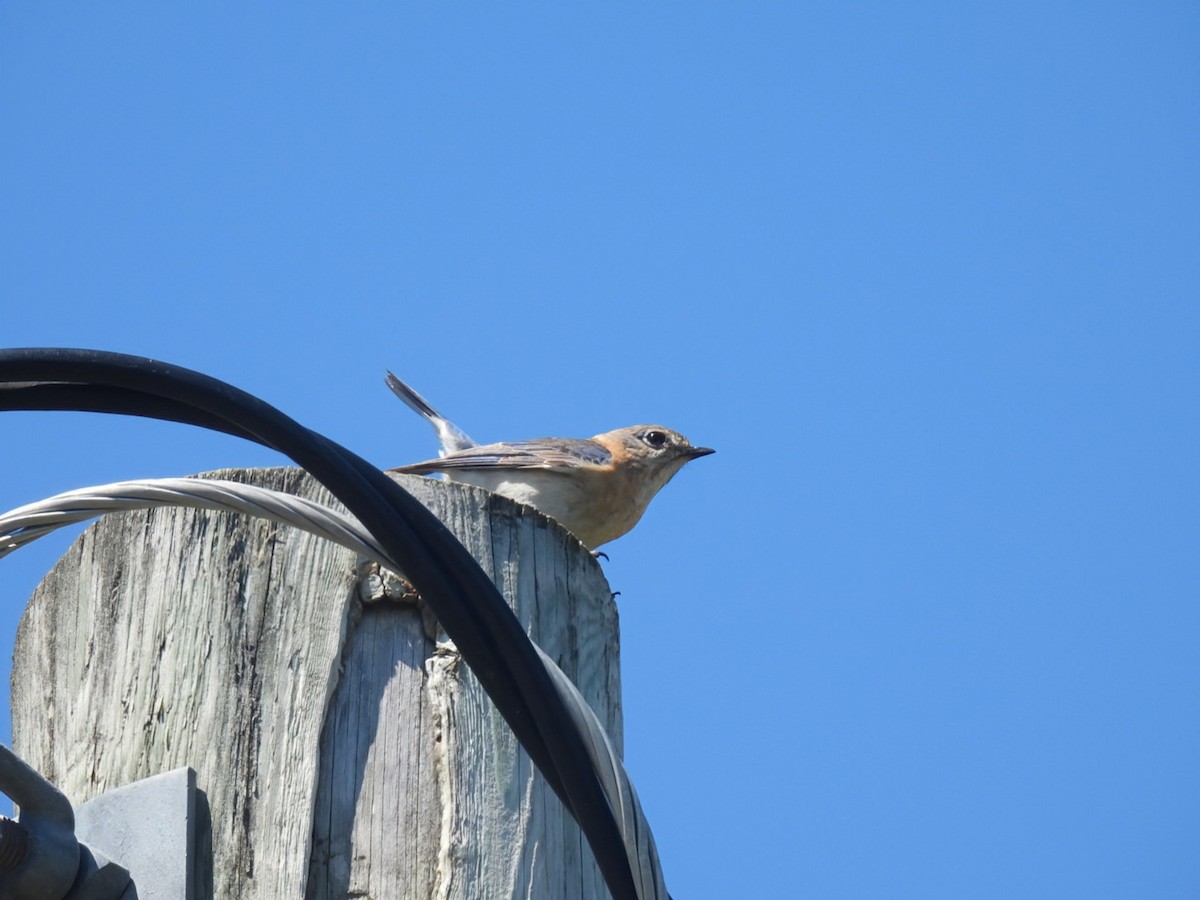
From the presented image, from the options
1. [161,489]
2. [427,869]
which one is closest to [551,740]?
[427,869]

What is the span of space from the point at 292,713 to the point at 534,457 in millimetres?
5975

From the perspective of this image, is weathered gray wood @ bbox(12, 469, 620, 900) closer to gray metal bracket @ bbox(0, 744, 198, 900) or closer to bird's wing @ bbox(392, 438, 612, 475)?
gray metal bracket @ bbox(0, 744, 198, 900)

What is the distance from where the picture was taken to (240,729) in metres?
3.10

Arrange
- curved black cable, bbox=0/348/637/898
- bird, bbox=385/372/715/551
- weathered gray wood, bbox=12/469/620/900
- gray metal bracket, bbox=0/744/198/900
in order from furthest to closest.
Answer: bird, bbox=385/372/715/551
weathered gray wood, bbox=12/469/620/900
gray metal bracket, bbox=0/744/198/900
curved black cable, bbox=0/348/637/898

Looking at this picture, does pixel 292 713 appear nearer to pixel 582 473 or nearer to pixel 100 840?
pixel 100 840

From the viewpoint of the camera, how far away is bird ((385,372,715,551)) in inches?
351

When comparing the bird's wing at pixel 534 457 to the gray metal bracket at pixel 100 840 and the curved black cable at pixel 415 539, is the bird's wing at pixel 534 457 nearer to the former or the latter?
the gray metal bracket at pixel 100 840

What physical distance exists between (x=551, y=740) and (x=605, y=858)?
0.21 meters

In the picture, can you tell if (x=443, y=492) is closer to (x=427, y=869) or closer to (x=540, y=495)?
(x=427, y=869)

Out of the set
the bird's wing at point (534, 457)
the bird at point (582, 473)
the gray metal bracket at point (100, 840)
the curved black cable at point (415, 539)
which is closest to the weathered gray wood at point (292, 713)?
the gray metal bracket at point (100, 840)

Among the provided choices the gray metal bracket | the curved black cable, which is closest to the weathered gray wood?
the gray metal bracket

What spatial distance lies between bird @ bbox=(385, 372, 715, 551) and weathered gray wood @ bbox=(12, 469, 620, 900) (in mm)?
5019

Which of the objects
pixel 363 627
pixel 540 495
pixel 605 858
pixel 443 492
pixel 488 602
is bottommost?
pixel 605 858

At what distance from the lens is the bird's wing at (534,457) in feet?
29.5
